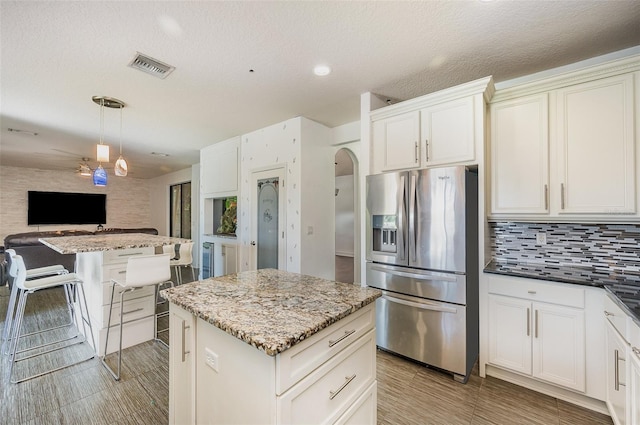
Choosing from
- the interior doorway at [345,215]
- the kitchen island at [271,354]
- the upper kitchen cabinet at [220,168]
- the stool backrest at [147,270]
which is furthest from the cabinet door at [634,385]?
the interior doorway at [345,215]

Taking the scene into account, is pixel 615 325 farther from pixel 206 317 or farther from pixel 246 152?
pixel 246 152

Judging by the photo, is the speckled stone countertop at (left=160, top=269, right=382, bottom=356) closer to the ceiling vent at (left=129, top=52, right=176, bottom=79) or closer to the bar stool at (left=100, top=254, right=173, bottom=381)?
the bar stool at (left=100, top=254, right=173, bottom=381)

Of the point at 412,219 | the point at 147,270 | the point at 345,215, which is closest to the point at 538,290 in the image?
the point at 412,219

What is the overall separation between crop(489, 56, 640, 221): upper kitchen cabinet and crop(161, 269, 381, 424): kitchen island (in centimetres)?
174

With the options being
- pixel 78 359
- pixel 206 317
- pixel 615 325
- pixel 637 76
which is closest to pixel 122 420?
pixel 78 359

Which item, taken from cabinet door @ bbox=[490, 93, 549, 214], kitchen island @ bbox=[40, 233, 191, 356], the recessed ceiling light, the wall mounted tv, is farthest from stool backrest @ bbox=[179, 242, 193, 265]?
the wall mounted tv

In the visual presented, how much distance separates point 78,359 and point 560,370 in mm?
3908

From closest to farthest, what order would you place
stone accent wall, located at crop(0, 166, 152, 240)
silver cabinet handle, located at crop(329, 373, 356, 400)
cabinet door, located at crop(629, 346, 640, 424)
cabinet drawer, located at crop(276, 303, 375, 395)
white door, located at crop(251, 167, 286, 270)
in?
cabinet drawer, located at crop(276, 303, 375, 395) < silver cabinet handle, located at crop(329, 373, 356, 400) < cabinet door, located at crop(629, 346, 640, 424) < white door, located at crop(251, 167, 286, 270) < stone accent wall, located at crop(0, 166, 152, 240)

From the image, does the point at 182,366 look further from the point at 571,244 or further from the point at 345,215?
the point at 345,215

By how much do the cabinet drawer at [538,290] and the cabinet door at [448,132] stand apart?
102cm

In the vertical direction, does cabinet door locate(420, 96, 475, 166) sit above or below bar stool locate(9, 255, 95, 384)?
above

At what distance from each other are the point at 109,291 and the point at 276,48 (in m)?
2.58

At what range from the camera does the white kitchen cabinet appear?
1.92m

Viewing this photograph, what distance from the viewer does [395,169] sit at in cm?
272
